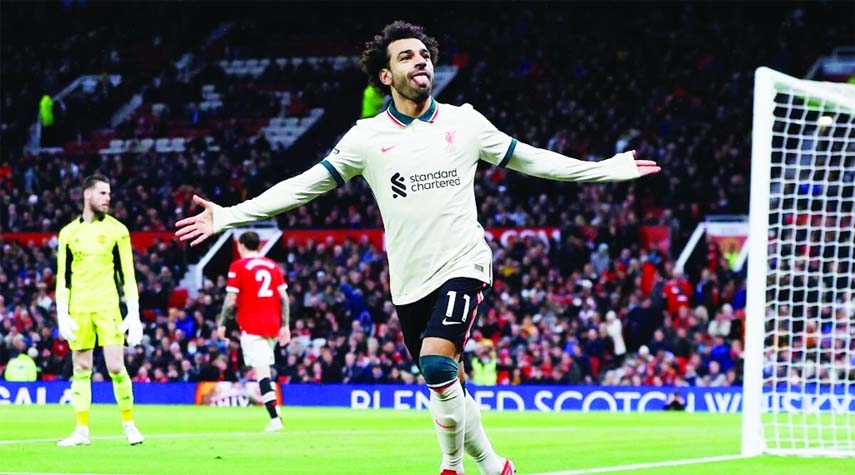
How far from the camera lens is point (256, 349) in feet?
52.4

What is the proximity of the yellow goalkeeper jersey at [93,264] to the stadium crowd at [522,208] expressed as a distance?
12.7 meters

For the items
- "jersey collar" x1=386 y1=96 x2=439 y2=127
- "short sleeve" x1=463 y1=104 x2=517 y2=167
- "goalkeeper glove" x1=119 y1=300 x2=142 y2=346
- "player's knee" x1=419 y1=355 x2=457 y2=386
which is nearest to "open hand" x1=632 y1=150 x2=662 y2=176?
"short sleeve" x1=463 y1=104 x2=517 y2=167

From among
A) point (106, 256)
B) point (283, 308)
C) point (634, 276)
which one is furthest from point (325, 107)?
point (106, 256)

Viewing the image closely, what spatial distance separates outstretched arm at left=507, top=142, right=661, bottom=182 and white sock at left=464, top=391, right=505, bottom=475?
4.48 ft

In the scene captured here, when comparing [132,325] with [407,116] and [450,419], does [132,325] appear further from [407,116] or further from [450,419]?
[450,419]

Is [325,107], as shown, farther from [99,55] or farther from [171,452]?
[171,452]

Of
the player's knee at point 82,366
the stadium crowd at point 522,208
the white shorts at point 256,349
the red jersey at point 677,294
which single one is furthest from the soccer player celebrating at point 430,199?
the red jersey at point 677,294

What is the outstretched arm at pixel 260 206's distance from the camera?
7.50m

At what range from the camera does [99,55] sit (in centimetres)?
4366

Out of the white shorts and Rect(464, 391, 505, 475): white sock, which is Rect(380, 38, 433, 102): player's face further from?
the white shorts

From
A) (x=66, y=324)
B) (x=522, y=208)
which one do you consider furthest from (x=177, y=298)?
(x=66, y=324)

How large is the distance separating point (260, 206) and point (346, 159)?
0.55 meters

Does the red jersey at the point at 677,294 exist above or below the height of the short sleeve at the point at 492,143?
below

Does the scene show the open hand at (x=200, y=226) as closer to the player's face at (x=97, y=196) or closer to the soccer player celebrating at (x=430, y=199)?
the soccer player celebrating at (x=430, y=199)
